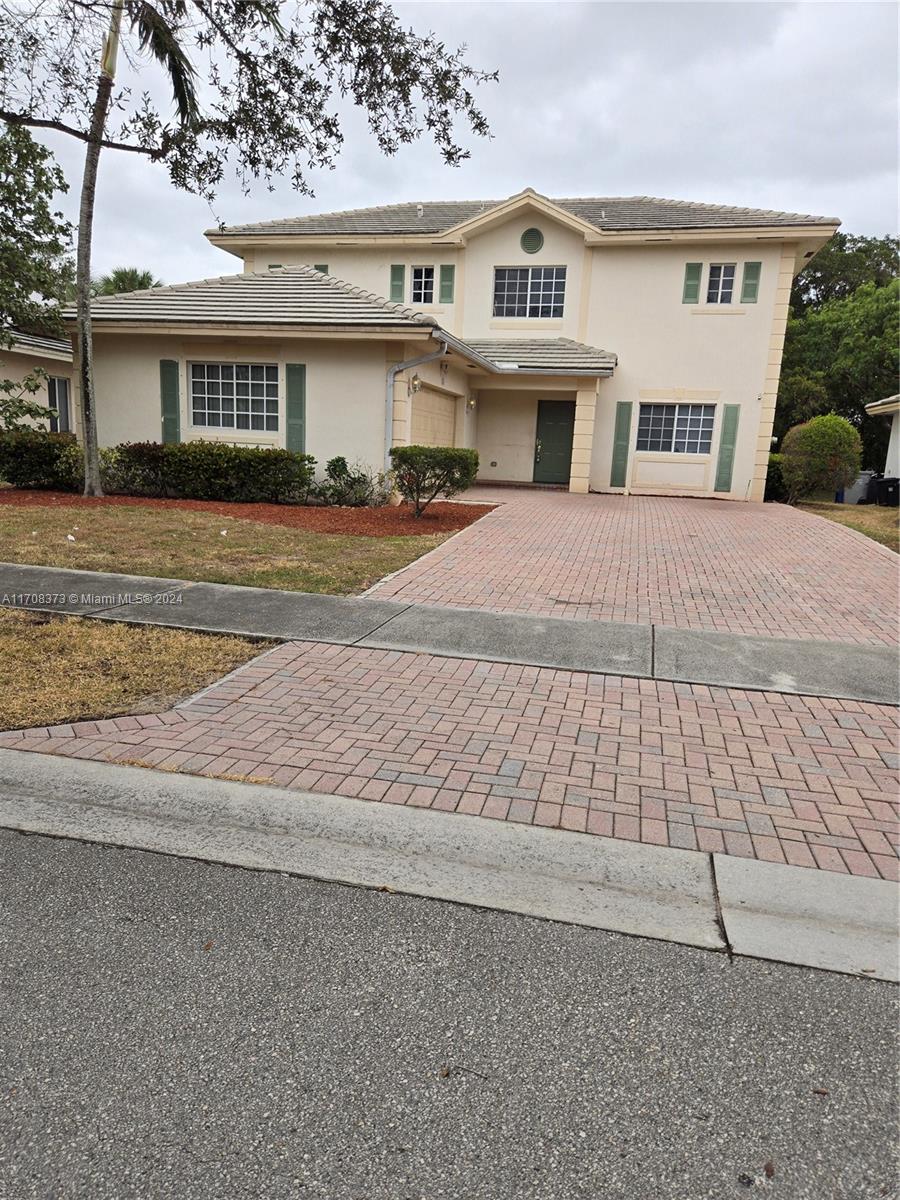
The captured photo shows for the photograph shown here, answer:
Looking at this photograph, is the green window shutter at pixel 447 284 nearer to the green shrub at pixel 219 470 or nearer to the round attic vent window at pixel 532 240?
the round attic vent window at pixel 532 240

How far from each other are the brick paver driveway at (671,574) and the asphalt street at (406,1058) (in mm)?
4962

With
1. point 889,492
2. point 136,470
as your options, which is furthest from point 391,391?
point 889,492

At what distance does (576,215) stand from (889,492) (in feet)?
41.8

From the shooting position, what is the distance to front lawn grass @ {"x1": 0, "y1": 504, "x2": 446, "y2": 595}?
348 inches

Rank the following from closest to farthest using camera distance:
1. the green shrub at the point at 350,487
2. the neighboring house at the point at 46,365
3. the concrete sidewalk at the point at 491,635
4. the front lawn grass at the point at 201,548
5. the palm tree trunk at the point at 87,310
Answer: the concrete sidewalk at the point at 491,635
the front lawn grass at the point at 201,548
the palm tree trunk at the point at 87,310
the green shrub at the point at 350,487
the neighboring house at the point at 46,365

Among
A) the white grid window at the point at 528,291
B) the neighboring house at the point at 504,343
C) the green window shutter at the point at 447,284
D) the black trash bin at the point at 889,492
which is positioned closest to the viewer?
the neighboring house at the point at 504,343

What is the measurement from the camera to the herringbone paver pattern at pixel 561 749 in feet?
12.6

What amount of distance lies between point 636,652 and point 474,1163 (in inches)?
191

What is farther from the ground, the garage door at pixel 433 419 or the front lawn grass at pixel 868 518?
the garage door at pixel 433 419

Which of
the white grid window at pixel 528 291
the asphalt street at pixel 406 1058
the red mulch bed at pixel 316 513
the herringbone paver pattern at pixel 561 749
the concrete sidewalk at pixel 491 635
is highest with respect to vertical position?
the white grid window at pixel 528 291

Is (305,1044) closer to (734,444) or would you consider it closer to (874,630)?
(874,630)

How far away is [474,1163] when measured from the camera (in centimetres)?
202

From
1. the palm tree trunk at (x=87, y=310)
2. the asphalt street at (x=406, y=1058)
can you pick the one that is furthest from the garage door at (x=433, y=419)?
the asphalt street at (x=406, y=1058)

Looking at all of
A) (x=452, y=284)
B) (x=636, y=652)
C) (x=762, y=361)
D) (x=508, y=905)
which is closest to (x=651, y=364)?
(x=762, y=361)
